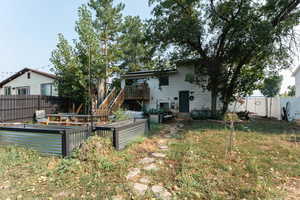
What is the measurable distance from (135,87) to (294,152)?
10506 mm

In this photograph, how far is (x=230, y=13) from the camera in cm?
823

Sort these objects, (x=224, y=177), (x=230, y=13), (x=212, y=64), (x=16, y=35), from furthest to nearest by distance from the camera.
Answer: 1. (x=16, y=35)
2. (x=212, y=64)
3. (x=230, y=13)
4. (x=224, y=177)

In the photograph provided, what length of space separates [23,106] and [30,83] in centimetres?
Result: 676

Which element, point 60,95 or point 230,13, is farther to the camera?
point 60,95

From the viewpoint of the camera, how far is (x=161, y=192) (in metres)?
2.29

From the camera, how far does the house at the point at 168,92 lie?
38.7 ft

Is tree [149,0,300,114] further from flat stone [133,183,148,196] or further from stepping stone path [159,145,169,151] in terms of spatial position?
flat stone [133,183,148,196]

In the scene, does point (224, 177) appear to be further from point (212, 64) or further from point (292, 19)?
point (292, 19)

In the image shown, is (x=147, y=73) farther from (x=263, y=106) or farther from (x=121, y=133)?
(x=263, y=106)

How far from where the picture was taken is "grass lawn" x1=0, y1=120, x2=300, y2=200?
2.26 meters

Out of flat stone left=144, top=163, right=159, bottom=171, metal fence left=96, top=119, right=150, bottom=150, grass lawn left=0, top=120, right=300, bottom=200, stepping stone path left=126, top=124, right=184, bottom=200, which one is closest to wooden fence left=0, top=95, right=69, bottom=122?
grass lawn left=0, top=120, right=300, bottom=200

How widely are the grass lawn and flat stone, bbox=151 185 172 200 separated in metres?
0.07

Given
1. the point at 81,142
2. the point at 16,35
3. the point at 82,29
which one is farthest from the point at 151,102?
the point at 16,35

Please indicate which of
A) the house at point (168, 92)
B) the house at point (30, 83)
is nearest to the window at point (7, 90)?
the house at point (30, 83)
